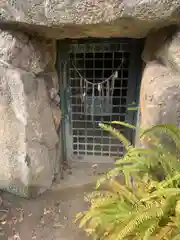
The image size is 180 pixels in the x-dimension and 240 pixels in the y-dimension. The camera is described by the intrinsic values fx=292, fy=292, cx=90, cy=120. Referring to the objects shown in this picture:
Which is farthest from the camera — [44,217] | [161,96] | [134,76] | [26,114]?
[134,76]

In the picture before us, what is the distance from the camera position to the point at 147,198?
1703mm

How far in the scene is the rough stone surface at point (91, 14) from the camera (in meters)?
1.67

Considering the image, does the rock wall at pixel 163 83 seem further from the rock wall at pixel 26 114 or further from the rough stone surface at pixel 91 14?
the rock wall at pixel 26 114

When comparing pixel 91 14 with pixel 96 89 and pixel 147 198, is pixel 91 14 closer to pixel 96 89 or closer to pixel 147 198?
pixel 96 89

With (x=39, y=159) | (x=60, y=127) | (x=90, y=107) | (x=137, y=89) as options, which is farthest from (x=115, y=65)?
(x=39, y=159)

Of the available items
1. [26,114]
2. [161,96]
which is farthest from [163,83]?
[26,114]

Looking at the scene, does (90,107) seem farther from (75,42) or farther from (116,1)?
(116,1)

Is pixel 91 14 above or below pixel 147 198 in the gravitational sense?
above

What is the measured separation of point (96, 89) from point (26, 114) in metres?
0.72

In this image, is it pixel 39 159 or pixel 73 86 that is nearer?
pixel 39 159

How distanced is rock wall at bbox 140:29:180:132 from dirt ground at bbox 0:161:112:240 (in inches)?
37.5

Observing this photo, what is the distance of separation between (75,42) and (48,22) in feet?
2.23

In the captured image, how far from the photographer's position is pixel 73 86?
2.68 metres

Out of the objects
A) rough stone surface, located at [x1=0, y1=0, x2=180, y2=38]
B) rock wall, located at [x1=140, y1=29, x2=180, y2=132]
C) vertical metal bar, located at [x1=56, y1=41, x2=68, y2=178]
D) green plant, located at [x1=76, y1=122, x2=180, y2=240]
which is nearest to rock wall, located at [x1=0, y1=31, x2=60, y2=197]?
vertical metal bar, located at [x1=56, y1=41, x2=68, y2=178]
